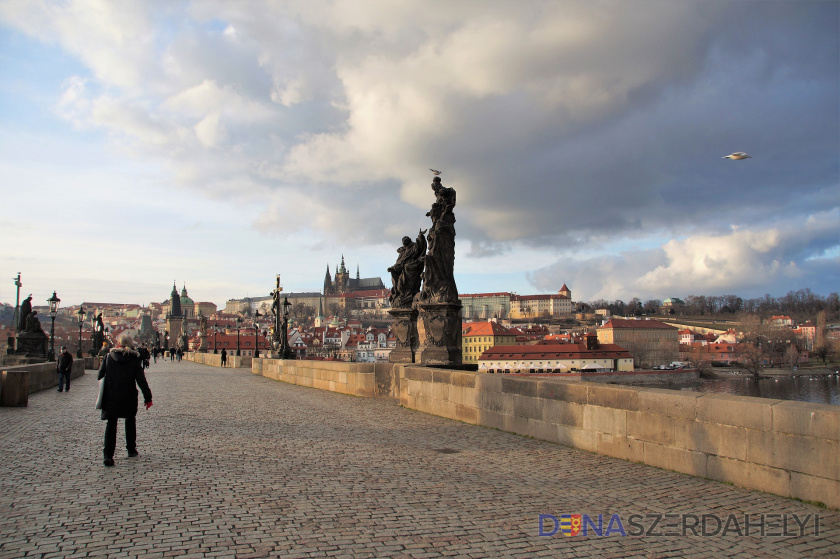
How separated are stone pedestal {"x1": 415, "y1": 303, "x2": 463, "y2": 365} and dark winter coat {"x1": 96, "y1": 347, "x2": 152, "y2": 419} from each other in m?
6.04

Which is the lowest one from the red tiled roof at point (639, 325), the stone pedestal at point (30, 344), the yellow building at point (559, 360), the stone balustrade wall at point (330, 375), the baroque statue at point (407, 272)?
the yellow building at point (559, 360)

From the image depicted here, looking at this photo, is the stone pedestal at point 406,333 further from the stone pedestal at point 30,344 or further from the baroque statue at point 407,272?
the stone pedestal at point 30,344

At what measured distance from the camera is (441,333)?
39.2 feet

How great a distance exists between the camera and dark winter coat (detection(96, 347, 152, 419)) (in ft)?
21.5

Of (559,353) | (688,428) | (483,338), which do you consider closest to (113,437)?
(688,428)

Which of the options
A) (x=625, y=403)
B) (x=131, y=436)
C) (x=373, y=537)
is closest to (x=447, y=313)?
(x=625, y=403)

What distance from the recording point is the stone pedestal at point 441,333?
38.8 ft

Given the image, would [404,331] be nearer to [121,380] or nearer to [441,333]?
[441,333]

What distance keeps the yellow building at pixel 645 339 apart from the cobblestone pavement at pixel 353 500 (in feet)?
302

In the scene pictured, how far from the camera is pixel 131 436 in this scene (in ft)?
21.7

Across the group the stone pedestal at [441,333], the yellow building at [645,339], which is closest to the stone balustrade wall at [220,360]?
the stone pedestal at [441,333]

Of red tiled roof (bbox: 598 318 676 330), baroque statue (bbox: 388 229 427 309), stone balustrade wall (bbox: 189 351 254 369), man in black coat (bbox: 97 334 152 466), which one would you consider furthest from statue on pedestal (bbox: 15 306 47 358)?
red tiled roof (bbox: 598 318 676 330)

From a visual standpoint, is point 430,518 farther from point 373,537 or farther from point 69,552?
point 69,552

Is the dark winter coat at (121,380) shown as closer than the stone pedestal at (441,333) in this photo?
Yes
